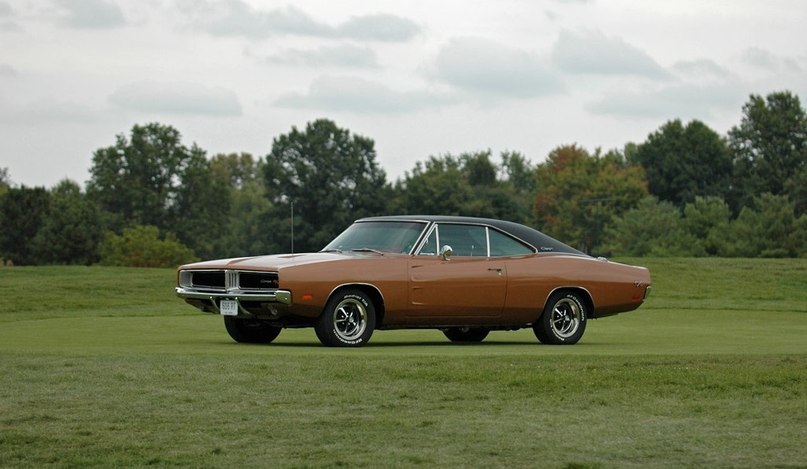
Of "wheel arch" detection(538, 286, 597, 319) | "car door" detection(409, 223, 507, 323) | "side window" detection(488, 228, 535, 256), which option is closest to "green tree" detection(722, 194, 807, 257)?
"wheel arch" detection(538, 286, 597, 319)

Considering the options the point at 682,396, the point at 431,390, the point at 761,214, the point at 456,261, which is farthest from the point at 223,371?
the point at 761,214

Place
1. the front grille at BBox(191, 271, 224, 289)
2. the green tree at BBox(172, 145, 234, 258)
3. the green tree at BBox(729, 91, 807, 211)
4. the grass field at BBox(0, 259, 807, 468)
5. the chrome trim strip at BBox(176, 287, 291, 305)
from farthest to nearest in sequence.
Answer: the green tree at BBox(729, 91, 807, 211), the green tree at BBox(172, 145, 234, 258), the front grille at BBox(191, 271, 224, 289), the chrome trim strip at BBox(176, 287, 291, 305), the grass field at BBox(0, 259, 807, 468)

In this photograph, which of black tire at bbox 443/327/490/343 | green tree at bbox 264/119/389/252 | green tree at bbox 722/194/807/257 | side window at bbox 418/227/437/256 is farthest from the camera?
green tree at bbox 264/119/389/252

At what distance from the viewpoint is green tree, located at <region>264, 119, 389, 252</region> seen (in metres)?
121

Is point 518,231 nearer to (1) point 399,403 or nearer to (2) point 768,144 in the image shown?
(1) point 399,403

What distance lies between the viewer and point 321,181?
124688 mm

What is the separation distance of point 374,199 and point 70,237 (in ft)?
88.5

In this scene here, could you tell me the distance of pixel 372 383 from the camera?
A: 38.5 feet

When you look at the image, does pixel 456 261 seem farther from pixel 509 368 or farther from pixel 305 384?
pixel 305 384

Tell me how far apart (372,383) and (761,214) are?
320 ft

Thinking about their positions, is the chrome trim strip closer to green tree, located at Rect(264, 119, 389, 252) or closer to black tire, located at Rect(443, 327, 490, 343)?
black tire, located at Rect(443, 327, 490, 343)

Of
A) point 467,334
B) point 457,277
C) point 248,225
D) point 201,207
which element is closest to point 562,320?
point 467,334

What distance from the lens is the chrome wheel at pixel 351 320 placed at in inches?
630

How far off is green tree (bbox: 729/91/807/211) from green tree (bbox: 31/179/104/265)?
Result: 55.0 metres
